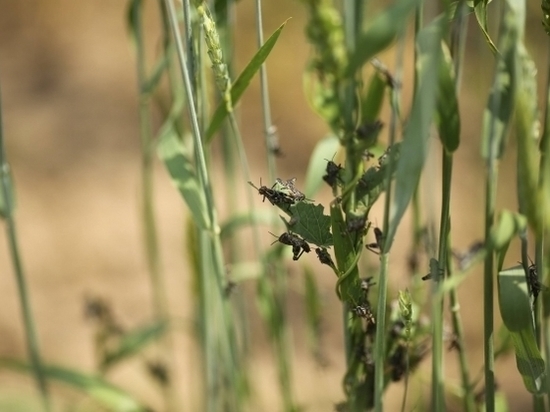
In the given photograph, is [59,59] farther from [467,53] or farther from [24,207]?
[467,53]

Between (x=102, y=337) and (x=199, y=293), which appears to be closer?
(x=199, y=293)

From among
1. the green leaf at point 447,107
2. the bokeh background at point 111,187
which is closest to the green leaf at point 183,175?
the green leaf at point 447,107

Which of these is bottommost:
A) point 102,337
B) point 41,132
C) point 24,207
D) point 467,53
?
point 102,337

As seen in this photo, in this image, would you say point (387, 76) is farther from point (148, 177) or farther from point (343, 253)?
point (148, 177)

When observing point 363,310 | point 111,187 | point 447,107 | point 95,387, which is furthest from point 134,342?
point 111,187

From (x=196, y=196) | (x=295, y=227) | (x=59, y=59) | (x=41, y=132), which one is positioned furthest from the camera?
(x=59, y=59)

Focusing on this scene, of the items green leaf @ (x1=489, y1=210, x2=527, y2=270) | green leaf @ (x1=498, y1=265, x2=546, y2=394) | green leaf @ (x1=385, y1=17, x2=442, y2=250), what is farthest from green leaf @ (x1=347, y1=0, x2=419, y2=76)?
green leaf @ (x1=498, y1=265, x2=546, y2=394)

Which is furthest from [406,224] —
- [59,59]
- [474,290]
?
[59,59]
